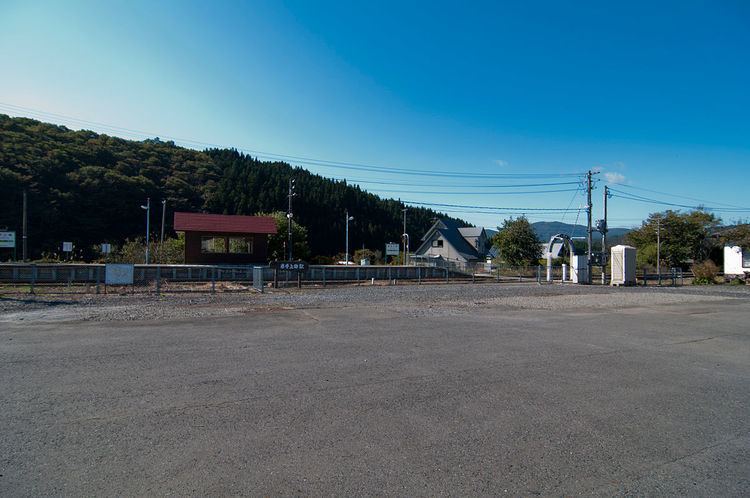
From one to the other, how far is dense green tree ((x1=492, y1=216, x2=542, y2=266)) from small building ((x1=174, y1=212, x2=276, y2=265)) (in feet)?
101

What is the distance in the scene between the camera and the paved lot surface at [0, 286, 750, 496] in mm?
3688

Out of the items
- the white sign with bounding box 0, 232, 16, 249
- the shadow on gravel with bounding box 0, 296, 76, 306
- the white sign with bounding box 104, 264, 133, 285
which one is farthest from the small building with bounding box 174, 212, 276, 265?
the shadow on gravel with bounding box 0, 296, 76, 306

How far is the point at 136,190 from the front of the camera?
229ft

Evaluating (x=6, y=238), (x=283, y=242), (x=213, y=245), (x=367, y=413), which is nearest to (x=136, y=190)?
(x=283, y=242)

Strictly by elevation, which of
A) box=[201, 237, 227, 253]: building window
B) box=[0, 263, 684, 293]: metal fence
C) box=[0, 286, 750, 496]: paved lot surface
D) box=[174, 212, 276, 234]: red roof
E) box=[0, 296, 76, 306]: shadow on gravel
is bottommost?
box=[0, 286, 750, 496]: paved lot surface

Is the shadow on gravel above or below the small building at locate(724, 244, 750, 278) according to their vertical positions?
below

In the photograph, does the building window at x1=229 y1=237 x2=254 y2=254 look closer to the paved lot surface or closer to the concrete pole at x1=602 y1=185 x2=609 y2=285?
the paved lot surface

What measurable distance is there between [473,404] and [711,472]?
2.40 meters

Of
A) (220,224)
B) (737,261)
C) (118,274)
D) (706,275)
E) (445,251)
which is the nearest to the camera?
(118,274)

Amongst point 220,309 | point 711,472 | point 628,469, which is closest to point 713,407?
point 711,472

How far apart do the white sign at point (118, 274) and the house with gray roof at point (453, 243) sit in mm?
49693

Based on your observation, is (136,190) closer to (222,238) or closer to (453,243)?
(222,238)

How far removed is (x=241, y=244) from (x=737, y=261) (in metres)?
44.3

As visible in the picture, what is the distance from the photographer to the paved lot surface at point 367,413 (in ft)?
12.1
